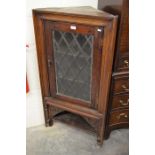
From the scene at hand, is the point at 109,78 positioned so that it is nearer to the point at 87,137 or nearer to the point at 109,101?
the point at 109,101

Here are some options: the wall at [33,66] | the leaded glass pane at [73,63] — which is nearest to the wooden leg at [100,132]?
the leaded glass pane at [73,63]

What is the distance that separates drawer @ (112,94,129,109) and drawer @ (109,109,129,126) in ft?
0.20

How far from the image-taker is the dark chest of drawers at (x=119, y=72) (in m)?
1.35

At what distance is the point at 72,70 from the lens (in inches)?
63.7

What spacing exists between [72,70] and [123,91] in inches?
17.2

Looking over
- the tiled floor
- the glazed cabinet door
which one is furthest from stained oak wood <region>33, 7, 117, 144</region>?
the tiled floor

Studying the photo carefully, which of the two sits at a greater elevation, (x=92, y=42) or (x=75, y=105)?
(x=92, y=42)

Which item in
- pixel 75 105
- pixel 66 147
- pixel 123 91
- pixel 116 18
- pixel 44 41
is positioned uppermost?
pixel 116 18

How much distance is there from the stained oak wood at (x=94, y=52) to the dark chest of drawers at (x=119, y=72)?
0.07m

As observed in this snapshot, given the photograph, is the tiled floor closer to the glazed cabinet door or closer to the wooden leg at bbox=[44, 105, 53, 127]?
the wooden leg at bbox=[44, 105, 53, 127]

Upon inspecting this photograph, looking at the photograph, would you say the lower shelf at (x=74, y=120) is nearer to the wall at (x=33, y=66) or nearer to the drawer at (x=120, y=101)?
the wall at (x=33, y=66)

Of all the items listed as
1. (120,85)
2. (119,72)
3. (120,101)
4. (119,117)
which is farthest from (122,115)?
(119,72)

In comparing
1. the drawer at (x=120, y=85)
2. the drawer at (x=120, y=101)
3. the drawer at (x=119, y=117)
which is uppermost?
the drawer at (x=120, y=85)

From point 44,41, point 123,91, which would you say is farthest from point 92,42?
point 123,91
